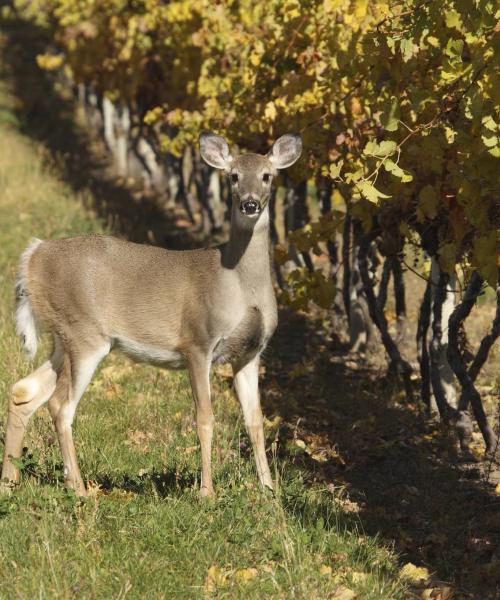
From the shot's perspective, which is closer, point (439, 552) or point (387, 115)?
point (387, 115)

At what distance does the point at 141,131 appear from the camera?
2031cm

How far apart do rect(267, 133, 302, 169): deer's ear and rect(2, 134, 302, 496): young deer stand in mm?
29

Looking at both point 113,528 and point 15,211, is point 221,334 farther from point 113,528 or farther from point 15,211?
point 15,211

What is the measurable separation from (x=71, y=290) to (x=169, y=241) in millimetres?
10590

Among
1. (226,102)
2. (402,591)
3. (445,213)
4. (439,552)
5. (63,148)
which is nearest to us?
(402,591)

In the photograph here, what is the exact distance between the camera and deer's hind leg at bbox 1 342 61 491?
6.62 meters

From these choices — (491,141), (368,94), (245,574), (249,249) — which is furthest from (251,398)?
(491,141)

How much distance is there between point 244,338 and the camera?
6855 millimetres

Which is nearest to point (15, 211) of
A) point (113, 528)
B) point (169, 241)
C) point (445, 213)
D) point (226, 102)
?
point (169, 241)

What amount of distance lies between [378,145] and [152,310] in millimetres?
1886

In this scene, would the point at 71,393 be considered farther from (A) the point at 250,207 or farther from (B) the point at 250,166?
(B) the point at 250,166

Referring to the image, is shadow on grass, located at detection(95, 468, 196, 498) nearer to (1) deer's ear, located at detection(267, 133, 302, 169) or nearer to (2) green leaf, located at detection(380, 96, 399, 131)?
(1) deer's ear, located at detection(267, 133, 302, 169)

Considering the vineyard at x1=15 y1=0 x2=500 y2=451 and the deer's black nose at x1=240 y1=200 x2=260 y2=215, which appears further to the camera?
the deer's black nose at x1=240 y1=200 x2=260 y2=215

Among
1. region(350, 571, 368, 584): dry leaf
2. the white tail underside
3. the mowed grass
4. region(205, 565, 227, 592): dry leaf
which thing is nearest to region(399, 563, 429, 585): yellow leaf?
the mowed grass
